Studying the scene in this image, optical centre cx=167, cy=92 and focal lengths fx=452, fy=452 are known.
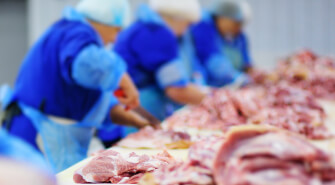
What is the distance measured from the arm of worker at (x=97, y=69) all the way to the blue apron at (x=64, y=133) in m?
0.30

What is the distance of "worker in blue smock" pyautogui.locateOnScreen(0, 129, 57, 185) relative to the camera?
88 cm

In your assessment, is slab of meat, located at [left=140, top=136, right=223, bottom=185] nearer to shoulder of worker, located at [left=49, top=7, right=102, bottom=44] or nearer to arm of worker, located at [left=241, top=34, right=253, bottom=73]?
shoulder of worker, located at [left=49, top=7, right=102, bottom=44]

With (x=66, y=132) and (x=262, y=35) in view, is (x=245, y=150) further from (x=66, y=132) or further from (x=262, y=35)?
(x=262, y=35)

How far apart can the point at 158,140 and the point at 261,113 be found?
90 centimetres

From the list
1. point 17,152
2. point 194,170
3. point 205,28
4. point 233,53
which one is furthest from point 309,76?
point 17,152

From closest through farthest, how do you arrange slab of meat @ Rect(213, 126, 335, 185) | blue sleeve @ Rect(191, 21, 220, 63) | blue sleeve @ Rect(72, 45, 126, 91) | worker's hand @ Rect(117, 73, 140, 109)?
slab of meat @ Rect(213, 126, 335, 185), blue sleeve @ Rect(72, 45, 126, 91), worker's hand @ Rect(117, 73, 140, 109), blue sleeve @ Rect(191, 21, 220, 63)

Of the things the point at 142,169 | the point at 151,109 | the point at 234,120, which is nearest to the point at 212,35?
the point at 151,109

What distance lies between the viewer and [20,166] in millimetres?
923

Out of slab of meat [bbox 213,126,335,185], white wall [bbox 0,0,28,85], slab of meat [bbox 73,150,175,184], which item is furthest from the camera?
white wall [bbox 0,0,28,85]

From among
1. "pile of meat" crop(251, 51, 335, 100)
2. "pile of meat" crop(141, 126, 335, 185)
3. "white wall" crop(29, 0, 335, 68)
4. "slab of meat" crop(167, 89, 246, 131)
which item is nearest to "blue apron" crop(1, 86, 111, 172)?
"slab of meat" crop(167, 89, 246, 131)

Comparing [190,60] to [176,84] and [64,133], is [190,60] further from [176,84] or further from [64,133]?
[64,133]

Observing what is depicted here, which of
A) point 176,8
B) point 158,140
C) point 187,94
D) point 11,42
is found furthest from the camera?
point 11,42

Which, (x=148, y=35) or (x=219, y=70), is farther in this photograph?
(x=219, y=70)

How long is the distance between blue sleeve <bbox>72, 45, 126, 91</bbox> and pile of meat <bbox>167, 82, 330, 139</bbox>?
557 mm
